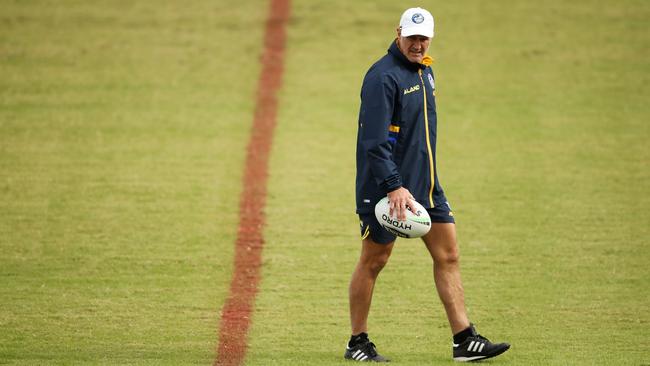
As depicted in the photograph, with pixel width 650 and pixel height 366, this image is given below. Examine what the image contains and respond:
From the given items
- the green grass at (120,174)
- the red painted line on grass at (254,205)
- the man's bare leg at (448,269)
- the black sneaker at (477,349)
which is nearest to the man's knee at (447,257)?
the man's bare leg at (448,269)

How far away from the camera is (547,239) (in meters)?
9.73

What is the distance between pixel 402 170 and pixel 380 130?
1.24ft

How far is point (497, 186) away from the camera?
37.5ft

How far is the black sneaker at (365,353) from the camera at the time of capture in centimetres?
650

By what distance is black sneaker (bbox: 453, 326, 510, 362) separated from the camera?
252 inches

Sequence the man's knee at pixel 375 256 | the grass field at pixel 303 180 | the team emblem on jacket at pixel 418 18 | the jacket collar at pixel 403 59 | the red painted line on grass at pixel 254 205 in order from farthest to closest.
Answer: the grass field at pixel 303 180, the red painted line on grass at pixel 254 205, the man's knee at pixel 375 256, the jacket collar at pixel 403 59, the team emblem on jacket at pixel 418 18

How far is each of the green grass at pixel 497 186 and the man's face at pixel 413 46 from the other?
6.31ft

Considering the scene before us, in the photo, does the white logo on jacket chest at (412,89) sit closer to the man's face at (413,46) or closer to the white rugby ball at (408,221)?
the man's face at (413,46)

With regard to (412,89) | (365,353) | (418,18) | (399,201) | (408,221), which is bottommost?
(365,353)

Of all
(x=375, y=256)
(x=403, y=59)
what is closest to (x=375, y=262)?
(x=375, y=256)

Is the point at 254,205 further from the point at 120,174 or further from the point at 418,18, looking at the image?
the point at 418,18

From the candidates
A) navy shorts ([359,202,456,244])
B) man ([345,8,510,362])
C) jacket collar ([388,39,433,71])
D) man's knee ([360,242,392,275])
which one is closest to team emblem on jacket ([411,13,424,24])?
man ([345,8,510,362])

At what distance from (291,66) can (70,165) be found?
15.3ft

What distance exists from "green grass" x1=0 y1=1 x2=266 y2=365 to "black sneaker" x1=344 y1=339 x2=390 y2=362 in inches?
36.4
